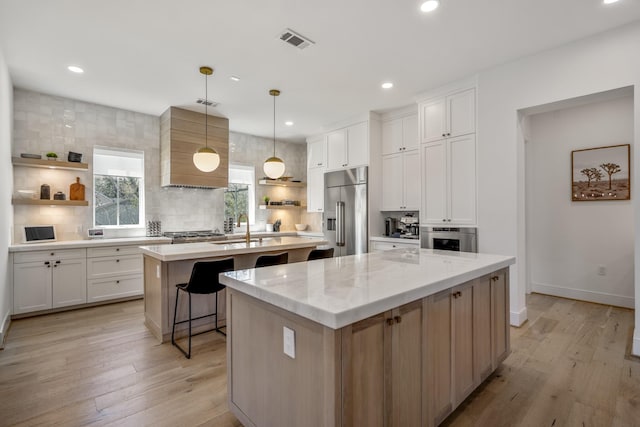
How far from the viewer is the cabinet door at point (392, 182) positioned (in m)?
4.99

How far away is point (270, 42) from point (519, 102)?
271cm

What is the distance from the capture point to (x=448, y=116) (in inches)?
158

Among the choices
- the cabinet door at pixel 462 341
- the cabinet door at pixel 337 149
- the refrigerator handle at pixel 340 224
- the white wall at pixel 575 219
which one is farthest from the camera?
the cabinet door at pixel 337 149

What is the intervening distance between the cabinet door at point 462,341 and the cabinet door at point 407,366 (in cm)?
39

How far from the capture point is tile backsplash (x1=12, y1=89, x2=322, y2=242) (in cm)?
416

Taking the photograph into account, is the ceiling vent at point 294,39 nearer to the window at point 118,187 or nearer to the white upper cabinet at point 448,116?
the white upper cabinet at point 448,116

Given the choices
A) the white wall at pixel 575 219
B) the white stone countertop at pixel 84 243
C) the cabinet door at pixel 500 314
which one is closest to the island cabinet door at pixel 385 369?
the cabinet door at pixel 500 314

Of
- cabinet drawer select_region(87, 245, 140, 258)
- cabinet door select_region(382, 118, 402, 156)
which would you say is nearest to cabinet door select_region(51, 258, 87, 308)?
cabinet drawer select_region(87, 245, 140, 258)

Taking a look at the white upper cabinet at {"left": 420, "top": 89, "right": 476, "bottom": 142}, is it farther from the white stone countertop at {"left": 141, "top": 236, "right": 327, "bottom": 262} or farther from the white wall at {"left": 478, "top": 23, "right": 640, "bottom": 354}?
the white stone countertop at {"left": 141, "top": 236, "right": 327, "bottom": 262}

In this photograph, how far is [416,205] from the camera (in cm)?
476

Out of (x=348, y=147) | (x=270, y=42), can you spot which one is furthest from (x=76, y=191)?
(x=348, y=147)

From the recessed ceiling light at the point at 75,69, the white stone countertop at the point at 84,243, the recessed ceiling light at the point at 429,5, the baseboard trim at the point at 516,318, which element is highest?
the recessed ceiling light at the point at 75,69

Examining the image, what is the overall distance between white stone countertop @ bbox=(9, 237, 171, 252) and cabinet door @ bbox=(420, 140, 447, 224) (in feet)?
12.6

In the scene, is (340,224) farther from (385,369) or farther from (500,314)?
(385,369)
